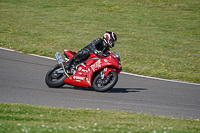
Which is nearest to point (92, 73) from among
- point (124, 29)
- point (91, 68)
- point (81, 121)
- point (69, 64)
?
point (91, 68)

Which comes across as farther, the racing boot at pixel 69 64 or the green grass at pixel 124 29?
the green grass at pixel 124 29

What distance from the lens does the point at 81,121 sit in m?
5.71

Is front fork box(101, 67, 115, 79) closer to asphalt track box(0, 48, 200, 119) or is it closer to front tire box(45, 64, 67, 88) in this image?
asphalt track box(0, 48, 200, 119)

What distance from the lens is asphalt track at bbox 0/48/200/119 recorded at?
298 inches

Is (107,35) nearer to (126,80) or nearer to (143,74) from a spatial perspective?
(126,80)

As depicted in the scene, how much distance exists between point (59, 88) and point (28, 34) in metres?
11.6

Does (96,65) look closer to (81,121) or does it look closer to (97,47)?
(97,47)


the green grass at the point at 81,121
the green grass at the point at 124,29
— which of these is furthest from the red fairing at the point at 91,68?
the green grass at the point at 124,29

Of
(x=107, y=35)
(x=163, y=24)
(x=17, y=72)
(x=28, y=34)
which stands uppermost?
(x=163, y=24)

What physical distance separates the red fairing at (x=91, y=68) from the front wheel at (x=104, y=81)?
14 centimetres

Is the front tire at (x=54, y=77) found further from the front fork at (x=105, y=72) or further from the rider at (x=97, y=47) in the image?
the front fork at (x=105, y=72)

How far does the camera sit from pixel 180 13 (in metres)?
30.2

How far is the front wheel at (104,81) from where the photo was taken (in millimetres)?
8727

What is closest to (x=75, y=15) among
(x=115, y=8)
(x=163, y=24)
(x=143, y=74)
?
(x=115, y=8)
